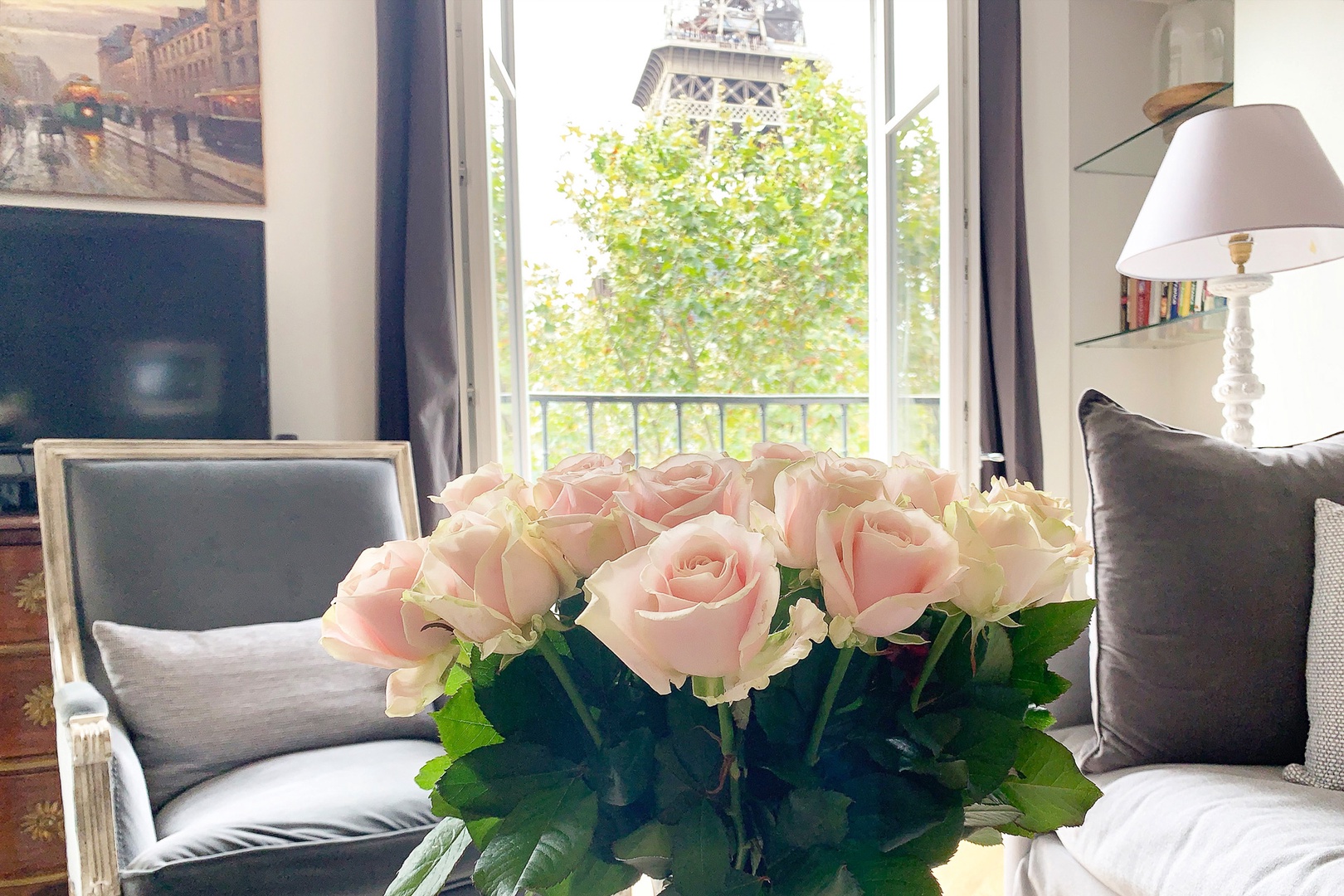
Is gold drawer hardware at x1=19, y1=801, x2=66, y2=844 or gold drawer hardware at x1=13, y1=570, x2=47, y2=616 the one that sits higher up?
gold drawer hardware at x1=13, y1=570, x2=47, y2=616

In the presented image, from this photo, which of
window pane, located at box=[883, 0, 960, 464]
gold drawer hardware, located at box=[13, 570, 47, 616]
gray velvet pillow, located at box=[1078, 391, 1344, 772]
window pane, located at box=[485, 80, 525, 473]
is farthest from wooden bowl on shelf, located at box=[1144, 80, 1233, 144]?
gold drawer hardware, located at box=[13, 570, 47, 616]

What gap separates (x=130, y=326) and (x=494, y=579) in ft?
6.15

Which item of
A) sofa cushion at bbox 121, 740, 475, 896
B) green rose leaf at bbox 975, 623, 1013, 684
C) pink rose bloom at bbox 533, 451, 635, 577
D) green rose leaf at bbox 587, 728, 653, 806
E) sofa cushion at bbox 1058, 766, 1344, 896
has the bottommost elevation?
sofa cushion at bbox 121, 740, 475, 896

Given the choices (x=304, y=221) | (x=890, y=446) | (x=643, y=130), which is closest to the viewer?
(x=304, y=221)

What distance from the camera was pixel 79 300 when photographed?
1.77 meters

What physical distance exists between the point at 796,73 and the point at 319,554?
14.7 feet

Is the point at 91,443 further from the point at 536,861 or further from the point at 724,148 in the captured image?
the point at 724,148

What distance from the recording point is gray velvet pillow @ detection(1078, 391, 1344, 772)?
3.27ft

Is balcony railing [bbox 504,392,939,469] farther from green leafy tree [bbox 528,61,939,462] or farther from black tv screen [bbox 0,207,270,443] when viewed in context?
black tv screen [bbox 0,207,270,443]

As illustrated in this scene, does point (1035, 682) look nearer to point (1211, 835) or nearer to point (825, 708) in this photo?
point (825, 708)

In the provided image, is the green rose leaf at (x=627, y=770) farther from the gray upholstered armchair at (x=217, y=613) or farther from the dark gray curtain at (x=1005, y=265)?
the dark gray curtain at (x=1005, y=265)

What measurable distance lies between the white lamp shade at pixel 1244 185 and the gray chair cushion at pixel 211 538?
63.8 inches

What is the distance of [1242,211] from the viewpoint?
4.49ft

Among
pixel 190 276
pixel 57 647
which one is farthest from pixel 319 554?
pixel 190 276
